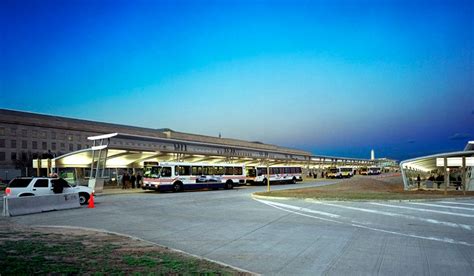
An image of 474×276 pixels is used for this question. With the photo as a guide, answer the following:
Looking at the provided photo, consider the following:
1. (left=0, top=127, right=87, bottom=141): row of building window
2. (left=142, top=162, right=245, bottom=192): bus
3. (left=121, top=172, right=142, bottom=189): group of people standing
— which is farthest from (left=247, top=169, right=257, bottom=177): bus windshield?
(left=0, top=127, right=87, bottom=141): row of building window

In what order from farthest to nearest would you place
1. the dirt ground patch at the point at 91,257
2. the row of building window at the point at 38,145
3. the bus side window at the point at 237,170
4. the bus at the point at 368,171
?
the bus at the point at 368,171, the row of building window at the point at 38,145, the bus side window at the point at 237,170, the dirt ground patch at the point at 91,257

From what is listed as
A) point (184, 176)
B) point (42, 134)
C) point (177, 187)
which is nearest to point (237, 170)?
point (184, 176)

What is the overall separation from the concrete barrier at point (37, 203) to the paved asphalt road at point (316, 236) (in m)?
1.08

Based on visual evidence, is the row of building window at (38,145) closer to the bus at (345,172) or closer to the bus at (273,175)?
the bus at (345,172)

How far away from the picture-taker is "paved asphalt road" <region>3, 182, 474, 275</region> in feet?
26.3

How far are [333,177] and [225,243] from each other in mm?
74377

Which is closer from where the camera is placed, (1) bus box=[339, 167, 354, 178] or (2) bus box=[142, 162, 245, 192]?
(2) bus box=[142, 162, 245, 192]

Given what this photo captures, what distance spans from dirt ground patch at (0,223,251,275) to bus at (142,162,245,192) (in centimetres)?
2466

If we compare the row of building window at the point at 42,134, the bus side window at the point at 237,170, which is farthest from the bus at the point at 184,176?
the row of building window at the point at 42,134

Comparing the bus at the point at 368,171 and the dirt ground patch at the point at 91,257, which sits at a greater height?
the dirt ground patch at the point at 91,257

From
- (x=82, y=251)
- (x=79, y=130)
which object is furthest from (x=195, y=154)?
(x=79, y=130)

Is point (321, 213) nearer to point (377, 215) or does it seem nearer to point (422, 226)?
point (377, 215)

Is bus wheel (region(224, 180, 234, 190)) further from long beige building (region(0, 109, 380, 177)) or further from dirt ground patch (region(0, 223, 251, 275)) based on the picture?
long beige building (region(0, 109, 380, 177))

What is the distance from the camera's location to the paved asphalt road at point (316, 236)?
802 cm
